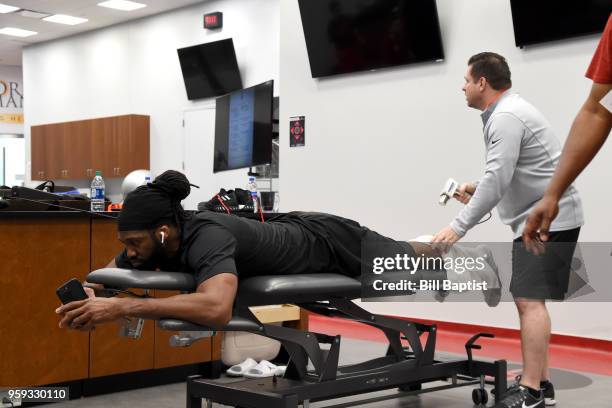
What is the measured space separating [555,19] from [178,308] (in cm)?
324

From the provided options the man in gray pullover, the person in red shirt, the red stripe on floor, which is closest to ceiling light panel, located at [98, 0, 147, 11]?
the red stripe on floor

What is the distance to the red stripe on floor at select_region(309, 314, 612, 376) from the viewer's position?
4113 mm

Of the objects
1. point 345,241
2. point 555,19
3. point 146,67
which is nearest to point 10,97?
A: point 146,67

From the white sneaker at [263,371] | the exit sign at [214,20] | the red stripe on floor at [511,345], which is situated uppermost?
the exit sign at [214,20]

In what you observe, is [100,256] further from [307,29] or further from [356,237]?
[307,29]

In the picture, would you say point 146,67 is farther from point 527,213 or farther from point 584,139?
point 584,139

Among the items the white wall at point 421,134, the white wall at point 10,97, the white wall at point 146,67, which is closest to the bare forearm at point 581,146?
the white wall at point 421,134

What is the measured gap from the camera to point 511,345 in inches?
182

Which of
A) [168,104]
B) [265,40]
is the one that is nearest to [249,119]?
[265,40]

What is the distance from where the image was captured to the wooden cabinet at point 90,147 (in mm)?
9180

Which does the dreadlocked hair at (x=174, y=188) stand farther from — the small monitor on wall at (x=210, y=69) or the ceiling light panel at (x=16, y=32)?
the ceiling light panel at (x=16, y=32)

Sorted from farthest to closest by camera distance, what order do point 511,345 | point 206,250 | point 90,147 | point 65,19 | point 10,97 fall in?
point 10,97 → point 90,147 → point 65,19 → point 511,345 → point 206,250

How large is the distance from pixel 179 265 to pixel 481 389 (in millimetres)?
1373

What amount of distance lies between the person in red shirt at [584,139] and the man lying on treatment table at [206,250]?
0.94 m
